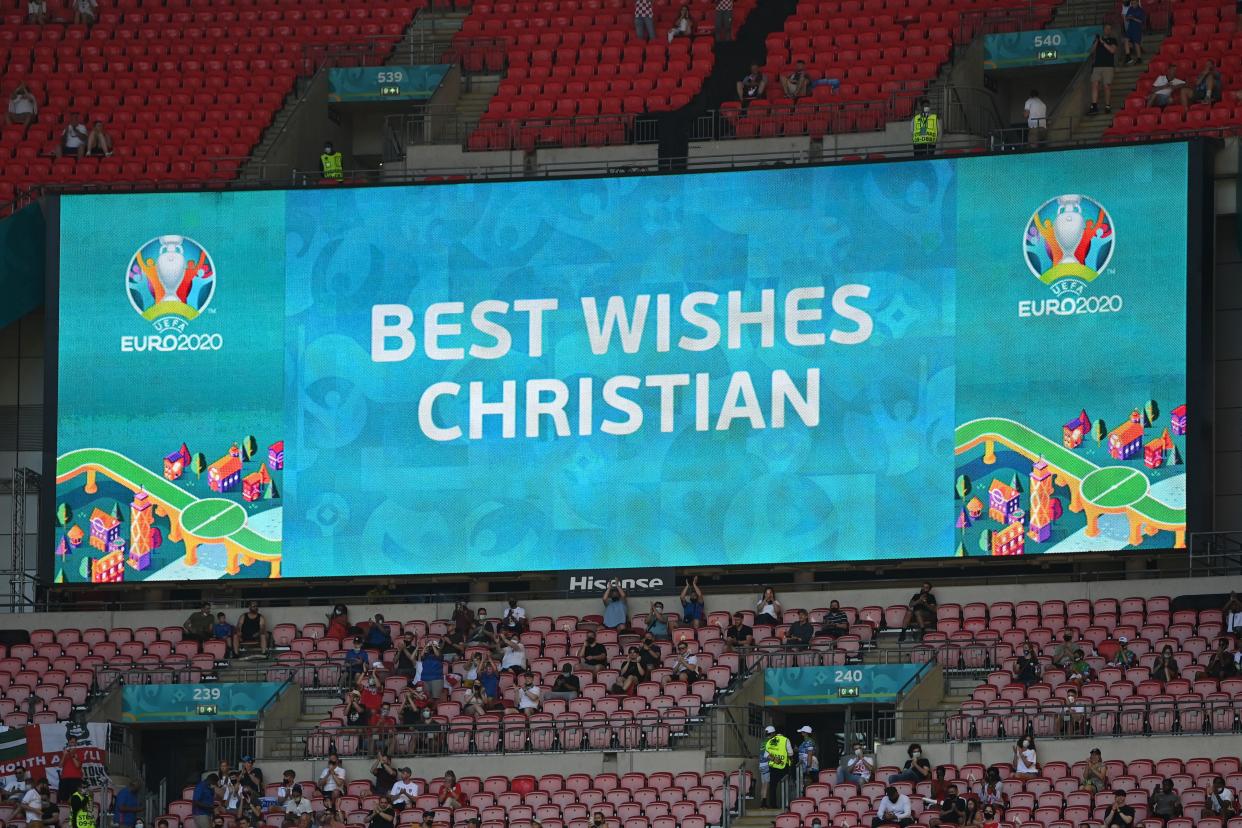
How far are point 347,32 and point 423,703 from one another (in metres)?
13.0

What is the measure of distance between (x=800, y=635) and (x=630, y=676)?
84.1 inches

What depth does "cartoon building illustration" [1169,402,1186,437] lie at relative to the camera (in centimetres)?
3328

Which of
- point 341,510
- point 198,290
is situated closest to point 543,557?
point 341,510

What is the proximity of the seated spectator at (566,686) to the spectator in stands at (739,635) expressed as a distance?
1923mm

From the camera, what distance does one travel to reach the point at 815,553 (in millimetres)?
34594

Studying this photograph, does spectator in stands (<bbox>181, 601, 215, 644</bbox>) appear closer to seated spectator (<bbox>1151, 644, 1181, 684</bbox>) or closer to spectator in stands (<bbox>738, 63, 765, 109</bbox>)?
spectator in stands (<bbox>738, 63, 765, 109</bbox>)

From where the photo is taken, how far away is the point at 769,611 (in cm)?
A: 3381

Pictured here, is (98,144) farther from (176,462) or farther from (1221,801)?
(1221,801)

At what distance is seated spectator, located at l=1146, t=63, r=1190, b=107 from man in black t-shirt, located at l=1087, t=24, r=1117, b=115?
969 millimetres

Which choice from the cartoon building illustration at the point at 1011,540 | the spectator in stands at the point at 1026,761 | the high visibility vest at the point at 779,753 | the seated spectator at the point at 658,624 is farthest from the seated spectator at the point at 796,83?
the spectator in stands at the point at 1026,761

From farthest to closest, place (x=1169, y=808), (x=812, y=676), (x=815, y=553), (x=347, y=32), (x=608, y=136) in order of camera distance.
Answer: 1. (x=347, y=32)
2. (x=608, y=136)
3. (x=815, y=553)
4. (x=812, y=676)
5. (x=1169, y=808)

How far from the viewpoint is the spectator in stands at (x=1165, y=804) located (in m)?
27.4

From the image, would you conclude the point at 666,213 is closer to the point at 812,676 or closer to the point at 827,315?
the point at 827,315

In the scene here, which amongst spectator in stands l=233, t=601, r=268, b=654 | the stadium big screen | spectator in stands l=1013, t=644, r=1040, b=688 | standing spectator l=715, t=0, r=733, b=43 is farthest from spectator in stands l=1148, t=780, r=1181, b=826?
standing spectator l=715, t=0, r=733, b=43
